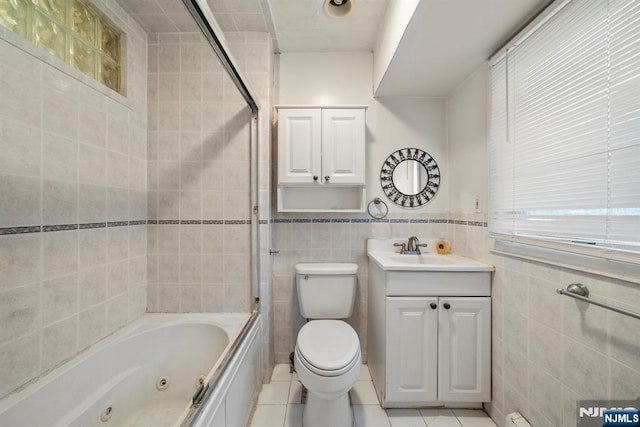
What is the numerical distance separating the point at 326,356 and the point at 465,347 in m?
0.82

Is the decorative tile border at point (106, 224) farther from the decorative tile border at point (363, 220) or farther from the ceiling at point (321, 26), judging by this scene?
the ceiling at point (321, 26)

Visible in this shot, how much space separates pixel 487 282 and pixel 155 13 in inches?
95.6

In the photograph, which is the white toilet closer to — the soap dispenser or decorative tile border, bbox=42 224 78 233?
the soap dispenser

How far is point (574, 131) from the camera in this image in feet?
3.16

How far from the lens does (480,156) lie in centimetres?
157

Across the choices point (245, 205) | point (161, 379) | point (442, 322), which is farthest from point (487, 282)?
point (161, 379)

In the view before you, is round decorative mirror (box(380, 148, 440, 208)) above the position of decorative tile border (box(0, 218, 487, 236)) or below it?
above

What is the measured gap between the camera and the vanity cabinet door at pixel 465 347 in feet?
4.70

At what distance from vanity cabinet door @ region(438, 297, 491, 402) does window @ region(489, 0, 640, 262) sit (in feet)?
1.51

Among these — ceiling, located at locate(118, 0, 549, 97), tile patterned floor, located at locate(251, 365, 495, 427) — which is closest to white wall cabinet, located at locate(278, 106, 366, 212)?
ceiling, located at locate(118, 0, 549, 97)

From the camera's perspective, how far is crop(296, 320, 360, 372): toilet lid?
1207 mm

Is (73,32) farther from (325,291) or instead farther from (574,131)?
(574,131)

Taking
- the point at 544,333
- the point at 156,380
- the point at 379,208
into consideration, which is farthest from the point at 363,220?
the point at 156,380

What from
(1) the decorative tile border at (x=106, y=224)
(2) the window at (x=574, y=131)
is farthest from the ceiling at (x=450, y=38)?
(1) the decorative tile border at (x=106, y=224)
